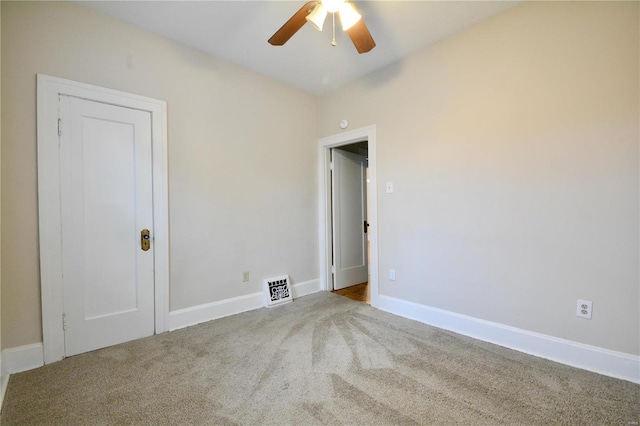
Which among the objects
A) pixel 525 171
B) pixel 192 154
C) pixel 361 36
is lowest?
pixel 525 171

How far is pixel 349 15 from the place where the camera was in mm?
1930

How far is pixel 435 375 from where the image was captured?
1.91 metres

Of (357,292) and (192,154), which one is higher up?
(192,154)

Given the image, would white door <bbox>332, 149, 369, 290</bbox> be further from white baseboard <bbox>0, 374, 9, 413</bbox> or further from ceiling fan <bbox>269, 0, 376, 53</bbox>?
white baseboard <bbox>0, 374, 9, 413</bbox>

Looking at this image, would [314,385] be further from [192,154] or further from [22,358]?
[192,154]

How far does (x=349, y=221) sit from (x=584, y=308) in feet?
9.00

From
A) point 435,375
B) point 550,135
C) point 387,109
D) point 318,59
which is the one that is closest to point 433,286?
point 435,375

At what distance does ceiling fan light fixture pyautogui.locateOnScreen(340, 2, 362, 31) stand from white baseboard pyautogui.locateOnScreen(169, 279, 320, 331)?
2.82 metres

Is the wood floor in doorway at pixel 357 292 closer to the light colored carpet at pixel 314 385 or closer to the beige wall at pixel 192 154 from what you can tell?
the beige wall at pixel 192 154

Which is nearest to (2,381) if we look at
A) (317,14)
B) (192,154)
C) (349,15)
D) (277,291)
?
(192,154)

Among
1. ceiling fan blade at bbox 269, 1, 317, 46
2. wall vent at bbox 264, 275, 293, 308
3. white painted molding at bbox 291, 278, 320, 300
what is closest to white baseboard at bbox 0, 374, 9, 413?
wall vent at bbox 264, 275, 293, 308

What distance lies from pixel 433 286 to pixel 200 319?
2.39 meters

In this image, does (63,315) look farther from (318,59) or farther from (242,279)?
(318,59)

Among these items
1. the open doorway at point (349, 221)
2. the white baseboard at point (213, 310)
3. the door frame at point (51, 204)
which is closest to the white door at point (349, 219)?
the open doorway at point (349, 221)
